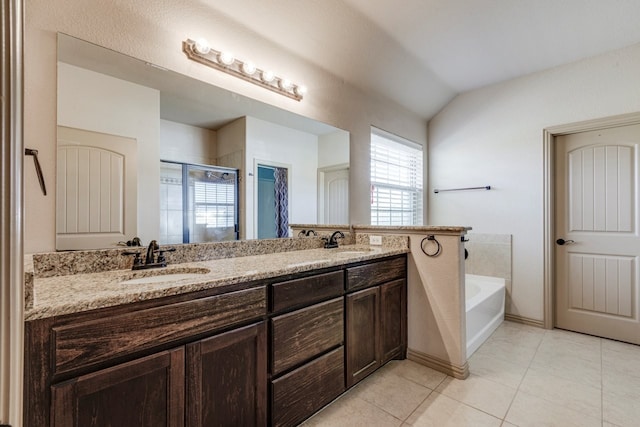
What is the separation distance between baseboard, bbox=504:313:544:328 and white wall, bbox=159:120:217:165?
329 centimetres

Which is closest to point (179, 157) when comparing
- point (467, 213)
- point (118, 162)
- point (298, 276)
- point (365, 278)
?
point (118, 162)

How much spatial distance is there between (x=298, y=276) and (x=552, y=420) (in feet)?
5.26

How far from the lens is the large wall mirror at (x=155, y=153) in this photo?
54.9 inches

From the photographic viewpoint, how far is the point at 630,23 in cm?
232

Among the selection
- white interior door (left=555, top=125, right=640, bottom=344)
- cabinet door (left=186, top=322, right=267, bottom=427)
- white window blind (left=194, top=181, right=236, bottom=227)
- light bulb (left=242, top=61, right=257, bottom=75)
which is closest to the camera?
cabinet door (left=186, top=322, right=267, bottom=427)

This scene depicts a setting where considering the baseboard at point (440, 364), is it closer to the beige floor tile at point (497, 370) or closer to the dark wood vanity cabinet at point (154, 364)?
the beige floor tile at point (497, 370)

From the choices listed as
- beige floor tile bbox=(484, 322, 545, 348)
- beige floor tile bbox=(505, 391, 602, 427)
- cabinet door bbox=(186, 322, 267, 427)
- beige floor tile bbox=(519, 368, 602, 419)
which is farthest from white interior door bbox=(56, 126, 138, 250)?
beige floor tile bbox=(484, 322, 545, 348)

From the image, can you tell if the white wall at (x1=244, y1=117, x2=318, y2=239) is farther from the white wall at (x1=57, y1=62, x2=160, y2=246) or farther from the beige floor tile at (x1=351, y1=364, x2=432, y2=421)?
the beige floor tile at (x1=351, y1=364, x2=432, y2=421)

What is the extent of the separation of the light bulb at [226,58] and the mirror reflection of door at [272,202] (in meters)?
0.68

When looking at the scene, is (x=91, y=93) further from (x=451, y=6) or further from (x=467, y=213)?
(x=467, y=213)

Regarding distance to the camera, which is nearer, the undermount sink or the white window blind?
the undermount sink

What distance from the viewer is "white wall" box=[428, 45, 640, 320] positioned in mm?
2676

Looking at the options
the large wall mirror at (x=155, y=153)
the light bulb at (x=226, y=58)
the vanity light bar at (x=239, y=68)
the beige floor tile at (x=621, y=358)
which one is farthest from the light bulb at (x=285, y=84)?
the beige floor tile at (x=621, y=358)

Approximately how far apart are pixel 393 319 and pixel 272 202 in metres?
1.24
